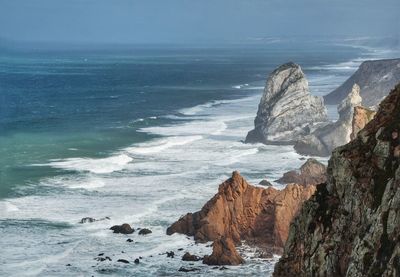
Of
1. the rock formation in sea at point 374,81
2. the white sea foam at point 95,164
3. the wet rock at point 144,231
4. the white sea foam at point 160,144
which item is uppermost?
the rock formation in sea at point 374,81

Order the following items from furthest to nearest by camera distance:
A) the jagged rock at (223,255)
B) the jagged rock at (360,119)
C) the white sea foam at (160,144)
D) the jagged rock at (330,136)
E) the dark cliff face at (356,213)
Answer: the white sea foam at (160,144)
the jagged rock at (330,136)
the jagged rock at (360,119)
the jagged rock at (223,255)
the dark cliff face at (356,213)

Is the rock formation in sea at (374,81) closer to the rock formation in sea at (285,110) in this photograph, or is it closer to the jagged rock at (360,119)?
the rock formation in sea at (285,110)

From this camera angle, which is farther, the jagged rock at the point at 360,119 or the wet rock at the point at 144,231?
the jagged rock at the point at 360,119

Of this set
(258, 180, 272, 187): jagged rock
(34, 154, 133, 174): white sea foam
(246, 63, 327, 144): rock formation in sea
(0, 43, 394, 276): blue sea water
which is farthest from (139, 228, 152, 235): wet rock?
(246, 63, 327, 144): rock formation in sea

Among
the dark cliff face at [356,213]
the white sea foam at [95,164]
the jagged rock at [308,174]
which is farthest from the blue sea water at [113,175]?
the dark cliff face at [356,213]

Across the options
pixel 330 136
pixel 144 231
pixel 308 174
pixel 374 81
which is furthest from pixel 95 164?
pixel 374 81

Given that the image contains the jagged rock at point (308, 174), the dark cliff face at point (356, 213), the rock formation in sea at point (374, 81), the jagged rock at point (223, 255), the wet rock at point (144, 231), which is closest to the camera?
the dark cliff face at point (356, 213)

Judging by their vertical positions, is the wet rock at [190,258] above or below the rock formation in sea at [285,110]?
below

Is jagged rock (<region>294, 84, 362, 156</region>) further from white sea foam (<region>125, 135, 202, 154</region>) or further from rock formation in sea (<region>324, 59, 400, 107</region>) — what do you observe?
rock formation in sea (<region>324, 59, 400, 107</region>)
